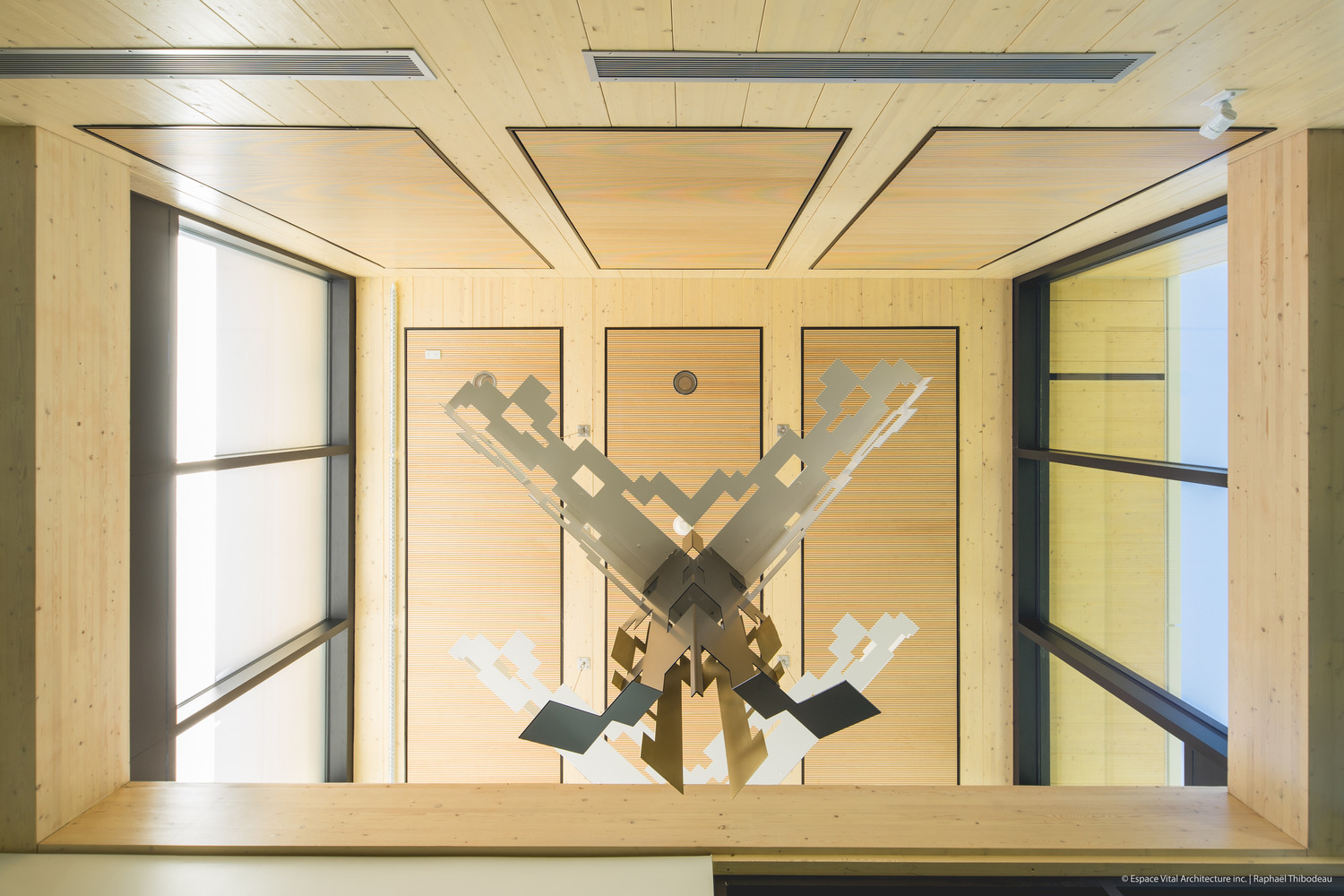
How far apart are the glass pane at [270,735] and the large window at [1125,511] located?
14.1 ft

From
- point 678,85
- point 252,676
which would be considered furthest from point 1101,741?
point 252,676

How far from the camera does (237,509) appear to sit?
311 centimetres

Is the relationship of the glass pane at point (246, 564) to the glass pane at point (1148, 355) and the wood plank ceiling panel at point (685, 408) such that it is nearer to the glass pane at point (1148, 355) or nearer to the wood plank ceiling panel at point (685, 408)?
the wood plank ceiling panel at point (685, 408)

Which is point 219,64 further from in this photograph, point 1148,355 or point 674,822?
point 1148,355

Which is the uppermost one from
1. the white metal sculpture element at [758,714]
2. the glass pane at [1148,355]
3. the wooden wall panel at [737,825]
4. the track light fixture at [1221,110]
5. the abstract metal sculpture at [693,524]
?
the track light fixture at [1221,110]

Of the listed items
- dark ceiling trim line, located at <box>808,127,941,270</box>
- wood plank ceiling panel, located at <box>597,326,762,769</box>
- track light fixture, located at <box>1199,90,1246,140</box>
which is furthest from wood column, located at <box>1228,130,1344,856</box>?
wood plank ceiling panel, located at <box>597,326,762,769</box>

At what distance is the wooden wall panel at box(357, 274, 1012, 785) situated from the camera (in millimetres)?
3877

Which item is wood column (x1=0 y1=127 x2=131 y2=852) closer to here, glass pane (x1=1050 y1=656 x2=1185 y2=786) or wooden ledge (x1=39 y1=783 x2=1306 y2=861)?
wooden ledge (x1=39 y1=783 x2=1306 y2=861)

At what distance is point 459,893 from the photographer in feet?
5.53

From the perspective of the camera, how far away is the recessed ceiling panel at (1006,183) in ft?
6.40

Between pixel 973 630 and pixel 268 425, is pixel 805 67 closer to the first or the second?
pixel 268 425

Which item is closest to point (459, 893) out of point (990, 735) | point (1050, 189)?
point (1050, 189)

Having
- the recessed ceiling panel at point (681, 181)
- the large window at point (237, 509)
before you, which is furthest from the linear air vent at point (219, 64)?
the large window at point (237, 509)

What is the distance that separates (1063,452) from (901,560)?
3.66 ft
